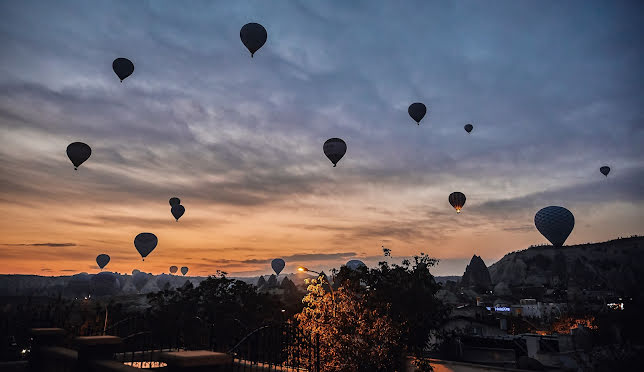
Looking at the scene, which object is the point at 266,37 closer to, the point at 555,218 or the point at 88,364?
the point at 88,364

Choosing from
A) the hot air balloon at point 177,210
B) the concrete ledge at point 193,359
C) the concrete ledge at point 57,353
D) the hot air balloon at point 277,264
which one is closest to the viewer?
the concrete ledge at point 193,359

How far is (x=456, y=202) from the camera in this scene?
73125 mm

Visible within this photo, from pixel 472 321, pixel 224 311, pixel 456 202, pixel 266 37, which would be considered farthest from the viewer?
pixel 456 202

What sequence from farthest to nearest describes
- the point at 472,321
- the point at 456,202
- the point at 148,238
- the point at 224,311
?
the point at 148,238, the point at 456,202, the point at 472,321, the point at 224,311

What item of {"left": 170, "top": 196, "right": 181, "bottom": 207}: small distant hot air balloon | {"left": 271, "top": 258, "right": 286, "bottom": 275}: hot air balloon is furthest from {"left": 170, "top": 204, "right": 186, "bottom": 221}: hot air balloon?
{"left": 271, "top": 258, "right": 286, "bottom": 275}: hot air balloon

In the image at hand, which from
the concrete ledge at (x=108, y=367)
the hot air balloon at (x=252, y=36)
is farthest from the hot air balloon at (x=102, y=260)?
the concrete ledge at (x=108, y=367)

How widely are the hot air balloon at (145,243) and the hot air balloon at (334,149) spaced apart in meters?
56.5

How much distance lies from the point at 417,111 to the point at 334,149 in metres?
16.8

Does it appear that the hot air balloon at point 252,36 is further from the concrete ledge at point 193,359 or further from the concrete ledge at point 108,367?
the concrete ledge at point 193,359

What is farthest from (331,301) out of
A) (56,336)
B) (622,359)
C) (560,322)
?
(560,322)

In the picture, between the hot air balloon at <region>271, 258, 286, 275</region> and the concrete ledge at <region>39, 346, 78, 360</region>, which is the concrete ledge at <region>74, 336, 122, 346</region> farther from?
the hot air balloon at <region>271, 258, 286, 275</region>

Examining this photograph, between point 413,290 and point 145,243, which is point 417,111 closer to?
point 413,290

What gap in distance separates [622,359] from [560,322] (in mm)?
44779

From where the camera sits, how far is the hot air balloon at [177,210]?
2815 inches
